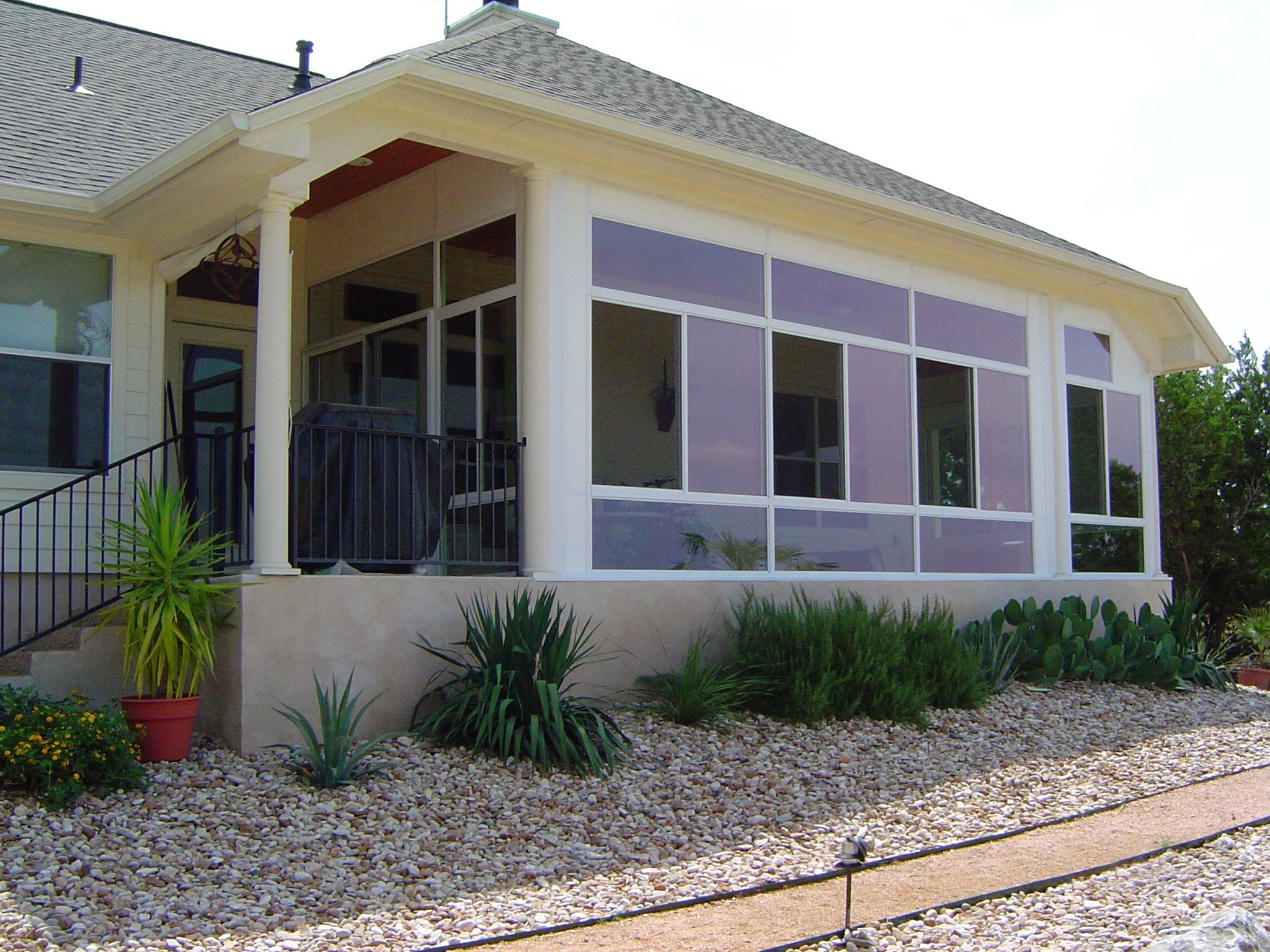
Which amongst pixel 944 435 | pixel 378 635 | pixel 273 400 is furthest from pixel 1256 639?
pixel 273 400

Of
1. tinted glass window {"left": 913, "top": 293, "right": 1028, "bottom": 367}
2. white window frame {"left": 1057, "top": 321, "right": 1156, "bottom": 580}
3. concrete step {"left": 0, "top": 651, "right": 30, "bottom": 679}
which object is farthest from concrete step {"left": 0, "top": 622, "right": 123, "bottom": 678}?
white window frame {"left": 1057, "top": 321, "right": 1156, "bottom": 580}

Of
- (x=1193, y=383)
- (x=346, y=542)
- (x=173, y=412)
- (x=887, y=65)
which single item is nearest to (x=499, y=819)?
(x=346, y=542)

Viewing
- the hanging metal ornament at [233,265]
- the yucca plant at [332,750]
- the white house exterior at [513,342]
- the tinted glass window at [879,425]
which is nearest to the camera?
the yucca plant at [332,750]

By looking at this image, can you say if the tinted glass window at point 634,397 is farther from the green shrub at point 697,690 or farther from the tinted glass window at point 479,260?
the green shrub at point 697,690

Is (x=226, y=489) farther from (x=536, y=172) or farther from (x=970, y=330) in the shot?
(x=970, y=330)

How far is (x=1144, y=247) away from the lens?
60.4 ft

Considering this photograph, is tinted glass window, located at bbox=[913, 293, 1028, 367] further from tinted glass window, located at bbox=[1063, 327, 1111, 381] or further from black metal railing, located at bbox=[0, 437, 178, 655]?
black metal railing, located at bbox=[0, 437, 178, 655]

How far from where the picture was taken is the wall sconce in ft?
29.2

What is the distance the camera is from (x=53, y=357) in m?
8.65

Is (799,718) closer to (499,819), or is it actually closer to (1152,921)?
(499,819)

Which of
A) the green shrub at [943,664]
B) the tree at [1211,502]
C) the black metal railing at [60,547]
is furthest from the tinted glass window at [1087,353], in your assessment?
the black metal railing at [60,547]

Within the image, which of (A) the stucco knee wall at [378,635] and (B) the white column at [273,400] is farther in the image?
(B) the white column at [273,400]

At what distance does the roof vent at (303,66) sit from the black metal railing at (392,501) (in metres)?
2.62

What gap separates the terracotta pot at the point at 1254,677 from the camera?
42.9 ft
